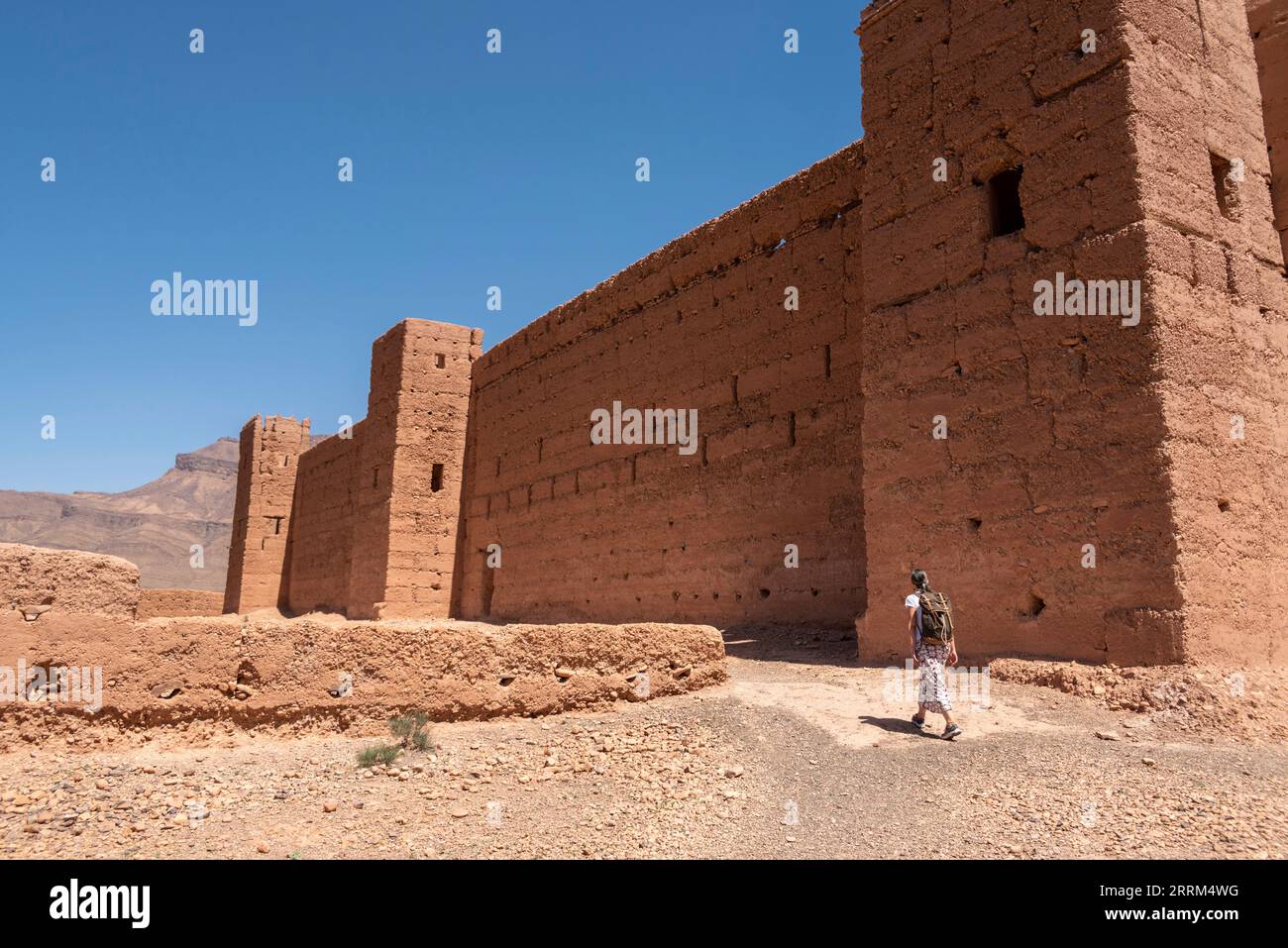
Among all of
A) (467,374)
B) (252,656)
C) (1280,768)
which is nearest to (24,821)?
(252,656)

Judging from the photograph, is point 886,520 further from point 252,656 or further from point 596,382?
point 596,382

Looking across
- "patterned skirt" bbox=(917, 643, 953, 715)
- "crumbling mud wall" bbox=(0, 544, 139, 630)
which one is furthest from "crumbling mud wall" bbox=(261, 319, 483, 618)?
"patterned skirt" bbox=(917, 643, 953, 715)

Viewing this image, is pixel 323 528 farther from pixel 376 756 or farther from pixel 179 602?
pixel 376 756

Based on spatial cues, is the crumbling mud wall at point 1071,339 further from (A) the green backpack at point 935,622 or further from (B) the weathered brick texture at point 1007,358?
(A) the green backpack at point 935,622

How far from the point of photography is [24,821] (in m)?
3.95

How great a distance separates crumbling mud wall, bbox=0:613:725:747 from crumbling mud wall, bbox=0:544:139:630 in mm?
55

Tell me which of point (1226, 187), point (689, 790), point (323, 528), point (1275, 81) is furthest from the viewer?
point (323, 528)

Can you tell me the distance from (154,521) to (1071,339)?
82.3 metres

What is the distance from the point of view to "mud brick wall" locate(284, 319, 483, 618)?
15938mm

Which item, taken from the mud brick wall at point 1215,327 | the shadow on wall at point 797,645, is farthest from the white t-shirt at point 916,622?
the shadow on wall at point 797,645

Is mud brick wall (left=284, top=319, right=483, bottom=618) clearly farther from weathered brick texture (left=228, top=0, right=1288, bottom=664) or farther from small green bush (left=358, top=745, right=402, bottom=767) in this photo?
small green bush (left=358, top=745, right=402, bottom=767)

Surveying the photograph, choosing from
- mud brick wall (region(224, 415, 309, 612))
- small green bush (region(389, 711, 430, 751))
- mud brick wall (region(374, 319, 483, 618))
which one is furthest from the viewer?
mud brick wall (region(224, 415, 309, 612))

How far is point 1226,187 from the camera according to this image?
288 inches

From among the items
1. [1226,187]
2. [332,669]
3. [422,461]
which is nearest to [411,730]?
[332,669]
